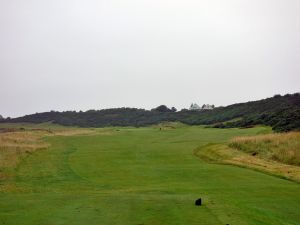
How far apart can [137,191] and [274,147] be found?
21.2 m

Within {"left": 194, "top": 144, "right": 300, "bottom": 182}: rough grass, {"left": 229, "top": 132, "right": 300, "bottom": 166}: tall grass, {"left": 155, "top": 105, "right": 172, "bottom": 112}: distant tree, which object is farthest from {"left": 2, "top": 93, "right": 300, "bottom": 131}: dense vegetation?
{"left": 194, "top": 144, "right": 300, "bottom": 182}: rough grass

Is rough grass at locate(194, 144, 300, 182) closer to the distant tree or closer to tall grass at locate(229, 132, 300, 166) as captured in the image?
tall grass at locate(229, 132, 300, 166)

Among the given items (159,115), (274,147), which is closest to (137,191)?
(274,147)

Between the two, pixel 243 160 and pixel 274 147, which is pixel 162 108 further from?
pixel 243 160

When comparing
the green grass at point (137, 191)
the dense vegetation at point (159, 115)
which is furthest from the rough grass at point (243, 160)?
the dense vegetation at point (159, 115)

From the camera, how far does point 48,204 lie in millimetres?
13578

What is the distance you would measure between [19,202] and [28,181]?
1041 centimetres

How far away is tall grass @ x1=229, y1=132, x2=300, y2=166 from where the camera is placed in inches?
1293

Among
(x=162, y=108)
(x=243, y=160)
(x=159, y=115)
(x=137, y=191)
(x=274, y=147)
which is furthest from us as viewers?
(x=162, y=108)

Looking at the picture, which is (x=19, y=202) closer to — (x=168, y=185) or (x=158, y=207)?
(x=158, y=207)

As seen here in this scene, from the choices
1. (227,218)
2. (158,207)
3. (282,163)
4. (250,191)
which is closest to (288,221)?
(227,218)

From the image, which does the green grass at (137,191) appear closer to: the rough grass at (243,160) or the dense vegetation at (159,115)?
the rough grass at (243,160)

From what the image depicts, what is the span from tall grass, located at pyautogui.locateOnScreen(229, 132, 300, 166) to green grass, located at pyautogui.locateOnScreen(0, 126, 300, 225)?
5318 mm

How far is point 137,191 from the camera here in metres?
19.3
